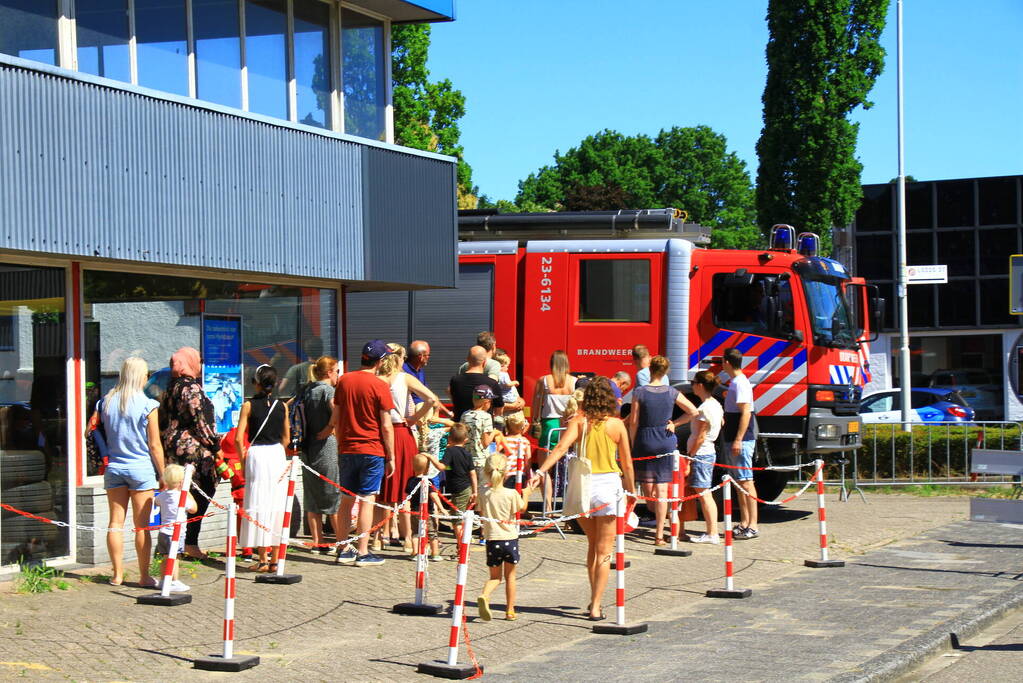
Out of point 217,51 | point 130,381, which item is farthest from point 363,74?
point 130,381

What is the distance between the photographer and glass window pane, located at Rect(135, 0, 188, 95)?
12055 millimetres

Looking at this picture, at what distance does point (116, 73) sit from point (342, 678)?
637cm

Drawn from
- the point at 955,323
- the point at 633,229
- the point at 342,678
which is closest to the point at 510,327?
the point at 633,229

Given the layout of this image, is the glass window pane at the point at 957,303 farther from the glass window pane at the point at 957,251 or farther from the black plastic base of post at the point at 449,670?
the black plastic base of post at the point at 449,670

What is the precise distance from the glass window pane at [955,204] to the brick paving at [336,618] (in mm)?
28502

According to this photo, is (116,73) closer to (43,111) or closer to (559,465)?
(43,111)

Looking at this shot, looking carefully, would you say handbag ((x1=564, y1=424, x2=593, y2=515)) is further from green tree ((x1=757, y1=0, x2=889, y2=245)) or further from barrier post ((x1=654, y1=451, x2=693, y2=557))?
green tree ((x1=757, y1=0, x2=889, y2=245))

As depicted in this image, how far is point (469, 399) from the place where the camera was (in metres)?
13.0

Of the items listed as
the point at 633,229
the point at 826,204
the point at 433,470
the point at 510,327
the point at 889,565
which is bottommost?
the point at 889,565

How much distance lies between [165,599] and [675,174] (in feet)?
216

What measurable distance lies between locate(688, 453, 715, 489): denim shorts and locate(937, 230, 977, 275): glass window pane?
28369mm

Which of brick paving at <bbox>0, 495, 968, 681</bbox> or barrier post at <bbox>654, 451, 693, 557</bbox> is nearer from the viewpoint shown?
brick paving at <bbox>0, 495, 968, 681</bbox>

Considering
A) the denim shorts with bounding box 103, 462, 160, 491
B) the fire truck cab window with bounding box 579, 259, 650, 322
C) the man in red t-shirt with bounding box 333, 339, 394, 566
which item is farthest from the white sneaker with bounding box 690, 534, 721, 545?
the denim shorts with bounding box 103, 462, 160, 491

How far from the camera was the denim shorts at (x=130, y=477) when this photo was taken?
408 inches
